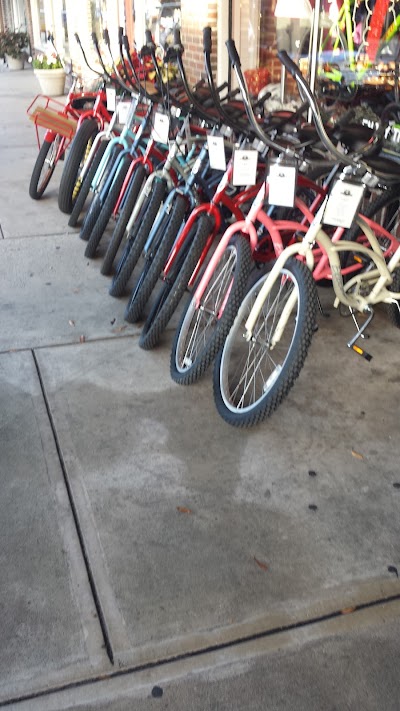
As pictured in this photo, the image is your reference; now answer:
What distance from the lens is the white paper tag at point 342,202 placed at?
2.59 metres

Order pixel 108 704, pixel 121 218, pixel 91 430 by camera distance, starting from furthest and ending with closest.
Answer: pixel 121 218, pixel 91 430, pixel 108 704

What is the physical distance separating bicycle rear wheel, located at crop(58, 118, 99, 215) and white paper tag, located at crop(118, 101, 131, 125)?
630mm

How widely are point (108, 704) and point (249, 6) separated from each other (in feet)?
19.9

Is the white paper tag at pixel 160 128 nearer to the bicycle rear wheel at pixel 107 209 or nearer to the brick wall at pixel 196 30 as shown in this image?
the bicycle rear wheel at pixel 107 209

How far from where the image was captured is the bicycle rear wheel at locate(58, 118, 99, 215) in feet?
17.3

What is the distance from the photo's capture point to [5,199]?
19.8ft

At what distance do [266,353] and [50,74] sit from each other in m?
10.5

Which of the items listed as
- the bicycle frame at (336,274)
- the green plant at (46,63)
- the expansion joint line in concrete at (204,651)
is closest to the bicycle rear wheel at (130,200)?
the bicycle frame at (336,274)

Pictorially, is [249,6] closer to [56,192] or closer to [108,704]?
[56,192]

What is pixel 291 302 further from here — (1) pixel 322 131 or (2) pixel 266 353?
Answer: (1) pixel 322 131

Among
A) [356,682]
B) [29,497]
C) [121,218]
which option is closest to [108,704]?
[356,682]

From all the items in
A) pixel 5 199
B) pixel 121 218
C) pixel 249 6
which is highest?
pixel 249 6

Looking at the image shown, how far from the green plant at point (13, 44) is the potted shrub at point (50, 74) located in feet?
25.1

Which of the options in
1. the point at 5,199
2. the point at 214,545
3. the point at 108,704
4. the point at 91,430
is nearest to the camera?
the point at 108,704
